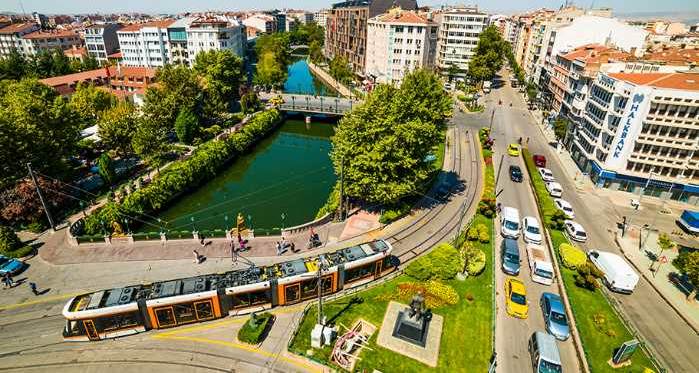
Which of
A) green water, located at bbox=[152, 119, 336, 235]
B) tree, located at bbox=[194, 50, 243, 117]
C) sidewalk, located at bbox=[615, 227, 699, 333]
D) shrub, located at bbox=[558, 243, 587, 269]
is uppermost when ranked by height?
tree, located at bbox=[194, 50, 243, 117]

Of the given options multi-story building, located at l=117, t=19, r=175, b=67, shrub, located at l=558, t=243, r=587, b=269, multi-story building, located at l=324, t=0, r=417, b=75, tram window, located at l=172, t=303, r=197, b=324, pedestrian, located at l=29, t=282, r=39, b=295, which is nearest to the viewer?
tram window, located at l=172, t=303, r=197, b=324

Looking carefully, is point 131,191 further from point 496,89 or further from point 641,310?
point 496,89

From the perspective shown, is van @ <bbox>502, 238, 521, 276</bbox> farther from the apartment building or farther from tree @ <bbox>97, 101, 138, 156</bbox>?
tree @ <bbox>97, 101, 138, 156</bbox>

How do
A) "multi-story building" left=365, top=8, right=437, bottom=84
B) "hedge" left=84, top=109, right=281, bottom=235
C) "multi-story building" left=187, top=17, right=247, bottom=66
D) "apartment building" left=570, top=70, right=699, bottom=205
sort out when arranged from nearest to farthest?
1. "hedge" left=84, top=109, right=281, bottom=235
2. "apartment building" left=570, top=70, right=699, bottom=205
3. "multi-story building" left=365, top=8, right=437, bottom=84
4. "multi-story building" left=187, top=17, right=247, bottom=66

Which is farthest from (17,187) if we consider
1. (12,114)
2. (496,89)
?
(496,89)

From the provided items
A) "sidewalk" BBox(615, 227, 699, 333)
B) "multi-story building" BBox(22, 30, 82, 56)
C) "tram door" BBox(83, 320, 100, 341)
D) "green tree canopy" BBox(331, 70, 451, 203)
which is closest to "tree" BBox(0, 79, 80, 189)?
"tram door" BBox(83, 320, 100, 341)

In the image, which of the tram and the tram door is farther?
the tram
